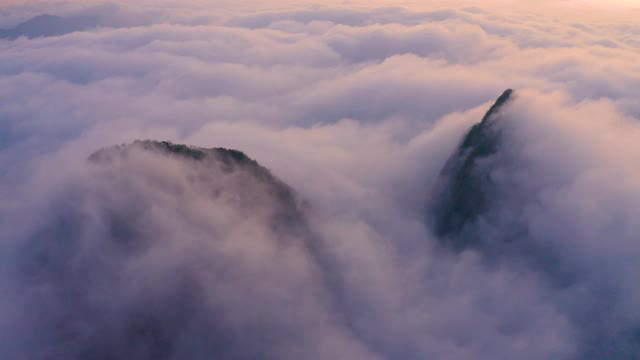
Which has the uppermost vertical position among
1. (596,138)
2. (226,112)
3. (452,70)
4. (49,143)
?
(596,138)

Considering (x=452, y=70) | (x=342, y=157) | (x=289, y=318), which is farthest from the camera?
(x=452, y=70)

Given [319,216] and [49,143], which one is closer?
[319,216]

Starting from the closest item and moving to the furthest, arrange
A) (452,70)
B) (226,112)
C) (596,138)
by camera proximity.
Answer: (596,138)
(226,112)
(452,70)

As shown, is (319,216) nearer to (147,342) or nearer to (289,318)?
(289,318)

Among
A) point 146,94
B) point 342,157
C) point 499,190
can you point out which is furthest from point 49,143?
point 499,190

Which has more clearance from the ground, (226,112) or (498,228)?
(498,228)

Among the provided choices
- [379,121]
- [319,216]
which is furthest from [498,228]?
[379,121]

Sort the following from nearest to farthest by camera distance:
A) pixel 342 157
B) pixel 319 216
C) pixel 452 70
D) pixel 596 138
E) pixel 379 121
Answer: pixel 596 138 → pixel 319 216 → pixel 342 157 → pixel 379 121 → pixel 452 70

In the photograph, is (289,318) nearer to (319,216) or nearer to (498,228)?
(319,216)

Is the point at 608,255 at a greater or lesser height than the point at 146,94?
greater
